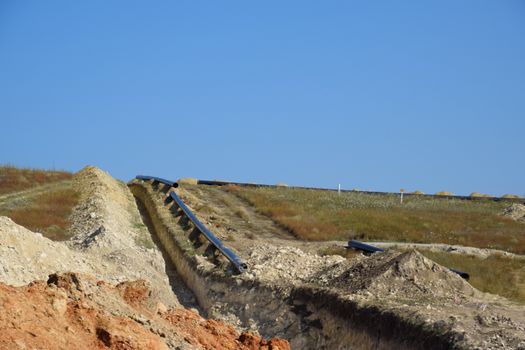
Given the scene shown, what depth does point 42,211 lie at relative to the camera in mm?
32094

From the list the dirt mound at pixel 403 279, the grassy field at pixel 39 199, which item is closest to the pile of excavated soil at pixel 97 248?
the grassy field at pixel 39 199

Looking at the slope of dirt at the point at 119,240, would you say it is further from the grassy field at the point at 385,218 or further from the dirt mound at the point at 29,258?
the grassy field at the point at 385,218

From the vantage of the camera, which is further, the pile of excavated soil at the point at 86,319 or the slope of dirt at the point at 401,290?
the slope of dirt at the point at 401,290

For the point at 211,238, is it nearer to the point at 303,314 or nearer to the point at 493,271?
the point at 303,314

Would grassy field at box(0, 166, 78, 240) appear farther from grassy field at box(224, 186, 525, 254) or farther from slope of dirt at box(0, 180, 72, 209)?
grassy field at box(224, 186, 525, 254)

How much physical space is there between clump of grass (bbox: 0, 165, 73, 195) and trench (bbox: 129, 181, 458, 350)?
15975 millimetres

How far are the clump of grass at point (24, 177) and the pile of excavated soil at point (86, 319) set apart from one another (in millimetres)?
27213

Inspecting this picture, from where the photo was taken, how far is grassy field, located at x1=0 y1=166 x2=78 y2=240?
29.2 m

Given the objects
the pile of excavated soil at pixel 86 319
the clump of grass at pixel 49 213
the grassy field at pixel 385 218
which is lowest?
the pile of excavated soil at pixel 86 319

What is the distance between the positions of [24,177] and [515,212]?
79.0ft

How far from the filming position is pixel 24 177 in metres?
43.1

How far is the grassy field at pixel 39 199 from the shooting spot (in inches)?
1150

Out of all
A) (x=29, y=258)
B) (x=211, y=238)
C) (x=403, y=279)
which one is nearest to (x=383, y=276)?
(x=403, y=279)

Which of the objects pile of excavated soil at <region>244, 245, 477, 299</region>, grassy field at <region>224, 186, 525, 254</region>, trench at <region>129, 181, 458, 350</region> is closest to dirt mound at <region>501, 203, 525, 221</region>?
grassy field at <region>224, 186, 525, 254</region>
